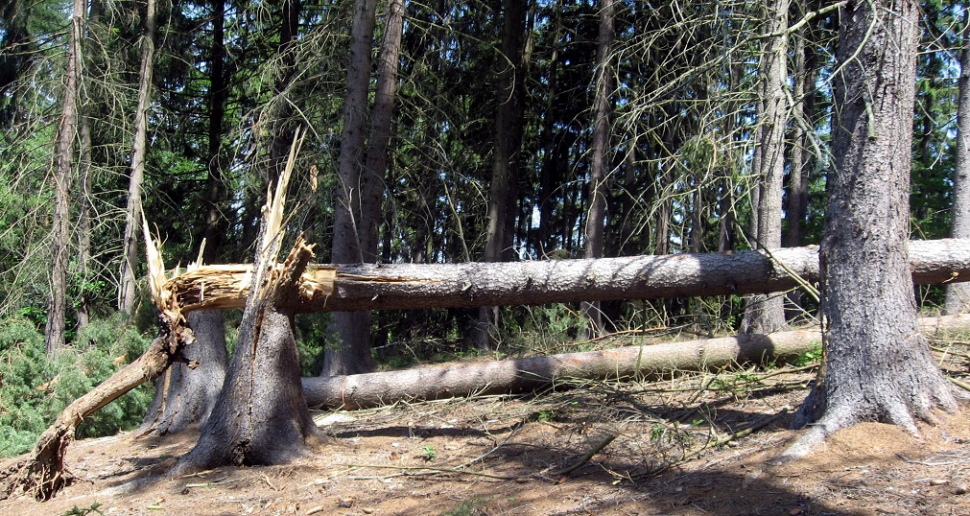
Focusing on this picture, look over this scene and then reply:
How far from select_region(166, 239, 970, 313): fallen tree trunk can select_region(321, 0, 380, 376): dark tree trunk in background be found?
10.8 feet

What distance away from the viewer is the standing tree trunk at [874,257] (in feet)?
13.9

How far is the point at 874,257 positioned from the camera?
4.35 meters

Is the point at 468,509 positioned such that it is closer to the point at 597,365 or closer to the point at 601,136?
the point at 597,365

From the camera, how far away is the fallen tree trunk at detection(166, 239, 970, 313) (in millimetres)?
6137

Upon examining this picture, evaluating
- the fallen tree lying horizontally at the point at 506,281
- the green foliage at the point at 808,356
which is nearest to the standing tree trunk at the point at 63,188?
the fallen tree lying horizontally at the point at 506,281

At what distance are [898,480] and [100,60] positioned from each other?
1350 centimetres

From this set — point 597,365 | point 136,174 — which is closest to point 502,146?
point 136,174

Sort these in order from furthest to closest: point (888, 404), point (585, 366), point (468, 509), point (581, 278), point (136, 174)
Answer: point (136, 174), point (585, 366), point (581, 278), point (888, 404), point (468, 509)

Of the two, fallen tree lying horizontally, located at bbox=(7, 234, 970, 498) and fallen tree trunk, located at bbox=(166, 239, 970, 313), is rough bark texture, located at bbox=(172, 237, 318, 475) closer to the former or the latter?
fallen tree lying horizontally, located at bbox=(7, 234, 970, 498)

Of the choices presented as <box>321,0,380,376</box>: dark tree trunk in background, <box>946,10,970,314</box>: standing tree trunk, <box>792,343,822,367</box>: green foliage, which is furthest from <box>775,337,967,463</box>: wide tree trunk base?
<box>321,0,380,376</box>: dark tree trunk in background

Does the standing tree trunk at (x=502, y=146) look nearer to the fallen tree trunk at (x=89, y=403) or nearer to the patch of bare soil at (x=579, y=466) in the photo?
the patch of bare soil at (x=579, y=466)

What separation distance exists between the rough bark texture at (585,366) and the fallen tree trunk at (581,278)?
3.25ft

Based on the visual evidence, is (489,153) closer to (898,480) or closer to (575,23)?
(575,23)

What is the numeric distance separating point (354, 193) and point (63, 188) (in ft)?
17.2
